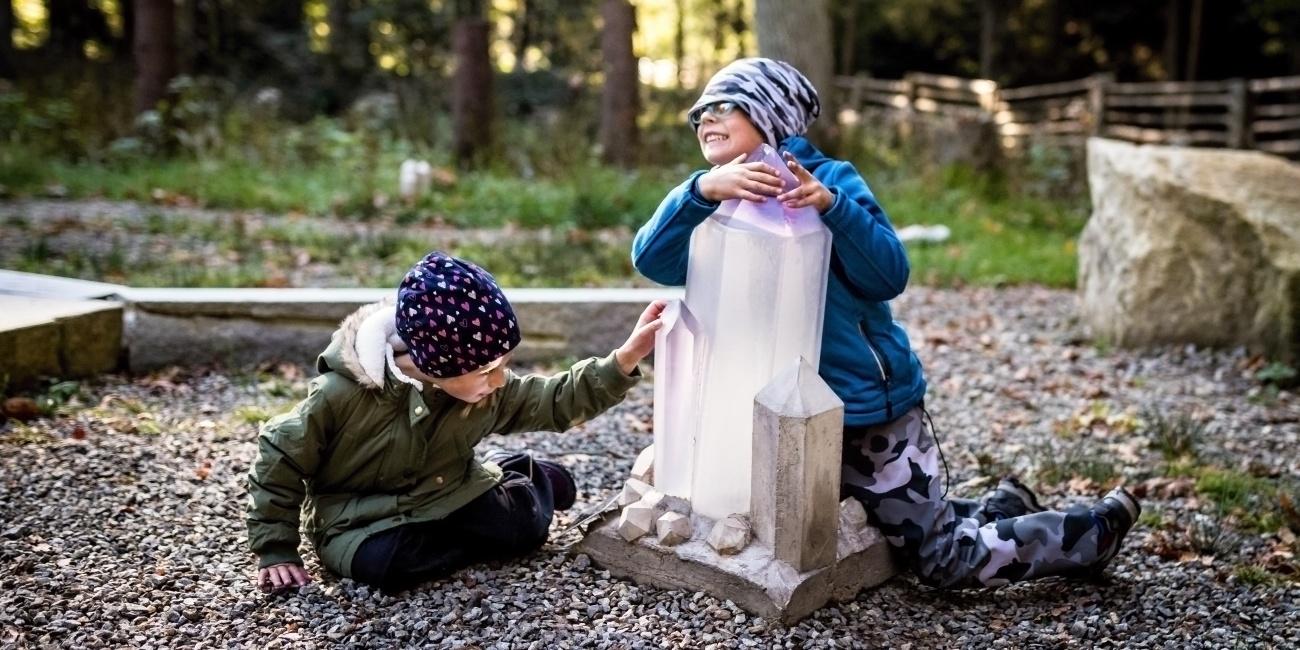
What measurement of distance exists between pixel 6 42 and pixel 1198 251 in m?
15.5

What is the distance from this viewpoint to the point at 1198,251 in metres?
5.91

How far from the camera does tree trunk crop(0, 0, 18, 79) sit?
15.4 m

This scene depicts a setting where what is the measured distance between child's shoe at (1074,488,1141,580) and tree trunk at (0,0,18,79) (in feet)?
51.1

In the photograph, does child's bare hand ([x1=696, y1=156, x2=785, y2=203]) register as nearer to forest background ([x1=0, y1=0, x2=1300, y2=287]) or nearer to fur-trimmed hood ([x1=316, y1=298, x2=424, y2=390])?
fur-trimmed hood ([x1=316, y1=298, x2=424, y2=390])

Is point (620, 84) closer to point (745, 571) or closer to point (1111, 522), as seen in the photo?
point (1111, 522)

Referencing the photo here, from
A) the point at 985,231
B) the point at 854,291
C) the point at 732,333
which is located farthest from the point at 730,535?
the point at 985,231

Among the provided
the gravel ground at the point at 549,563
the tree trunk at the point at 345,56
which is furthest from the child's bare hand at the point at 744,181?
the tree trunk at the point at 345,56

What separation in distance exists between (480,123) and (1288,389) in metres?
7.75

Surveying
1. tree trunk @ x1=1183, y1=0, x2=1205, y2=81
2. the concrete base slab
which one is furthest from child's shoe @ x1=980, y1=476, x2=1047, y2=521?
tree trunk @ x1=1183, y1=0, x2=1205, y2=81

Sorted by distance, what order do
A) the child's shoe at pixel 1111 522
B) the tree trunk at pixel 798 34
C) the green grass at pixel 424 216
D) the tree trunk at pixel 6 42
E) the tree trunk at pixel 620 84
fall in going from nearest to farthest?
the child's shoe at pixel 1111 522
the green grass at pixel 424 216
the tree trunk at pixel 798 34
the tree trunk at pixel 620 84
the tree trunk at pixel 6 42

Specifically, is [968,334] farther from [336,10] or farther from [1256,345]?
[336,10]

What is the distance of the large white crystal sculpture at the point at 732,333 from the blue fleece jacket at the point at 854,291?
6 centimetres

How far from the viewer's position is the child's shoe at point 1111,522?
316 cm

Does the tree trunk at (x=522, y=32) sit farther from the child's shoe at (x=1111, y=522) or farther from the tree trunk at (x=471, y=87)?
the child's shoe at (x=1111, y=522)
